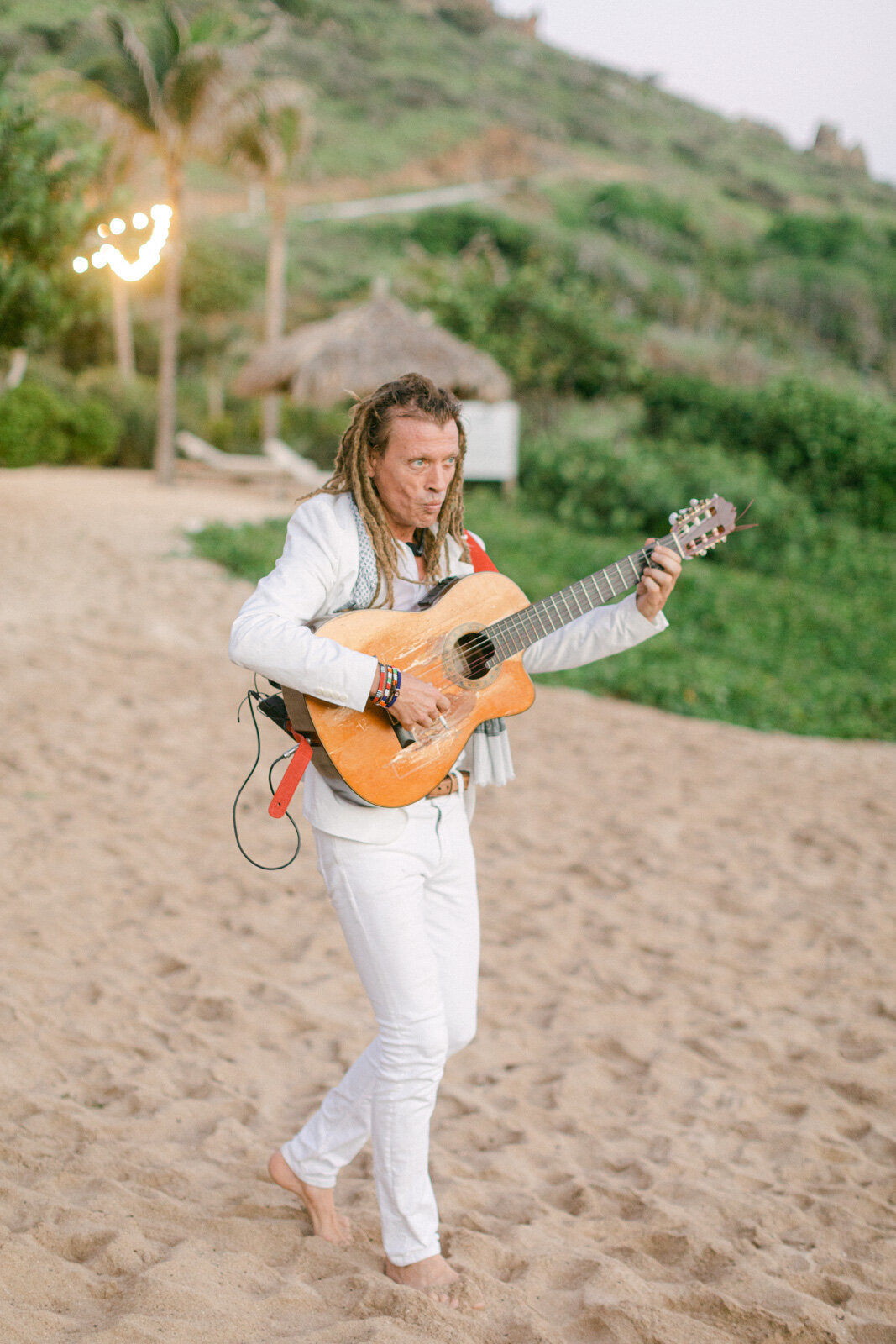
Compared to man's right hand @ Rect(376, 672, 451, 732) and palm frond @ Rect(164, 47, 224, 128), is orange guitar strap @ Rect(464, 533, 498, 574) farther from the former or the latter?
palm frond @ Rect(164, 47, 224, 128)

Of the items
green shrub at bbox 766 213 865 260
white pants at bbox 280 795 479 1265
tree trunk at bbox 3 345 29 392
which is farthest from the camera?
green shrub at bbox 766 213 865 260

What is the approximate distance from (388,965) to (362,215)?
4146 cm

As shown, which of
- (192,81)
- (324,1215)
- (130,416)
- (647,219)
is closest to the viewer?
(324,1215)

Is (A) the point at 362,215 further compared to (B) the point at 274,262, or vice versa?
(A) the point at 362,215

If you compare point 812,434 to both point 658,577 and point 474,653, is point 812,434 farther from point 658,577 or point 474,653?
point 474,653

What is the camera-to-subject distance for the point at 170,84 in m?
14.5

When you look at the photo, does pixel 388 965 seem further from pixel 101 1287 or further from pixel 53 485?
pixel 53 485

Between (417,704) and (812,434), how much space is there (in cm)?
1565

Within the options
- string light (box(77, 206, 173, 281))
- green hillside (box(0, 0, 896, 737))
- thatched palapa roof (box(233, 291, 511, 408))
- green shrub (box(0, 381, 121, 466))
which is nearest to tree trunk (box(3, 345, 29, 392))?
green shrub (box(0, 381, 121, 466))

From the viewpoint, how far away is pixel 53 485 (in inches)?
548

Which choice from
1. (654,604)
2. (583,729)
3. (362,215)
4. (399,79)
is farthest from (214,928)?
(399,79)

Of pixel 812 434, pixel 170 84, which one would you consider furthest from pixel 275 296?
pixel 812 434

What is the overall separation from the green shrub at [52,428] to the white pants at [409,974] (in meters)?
13.9

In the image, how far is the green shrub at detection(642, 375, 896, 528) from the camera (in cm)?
1612
